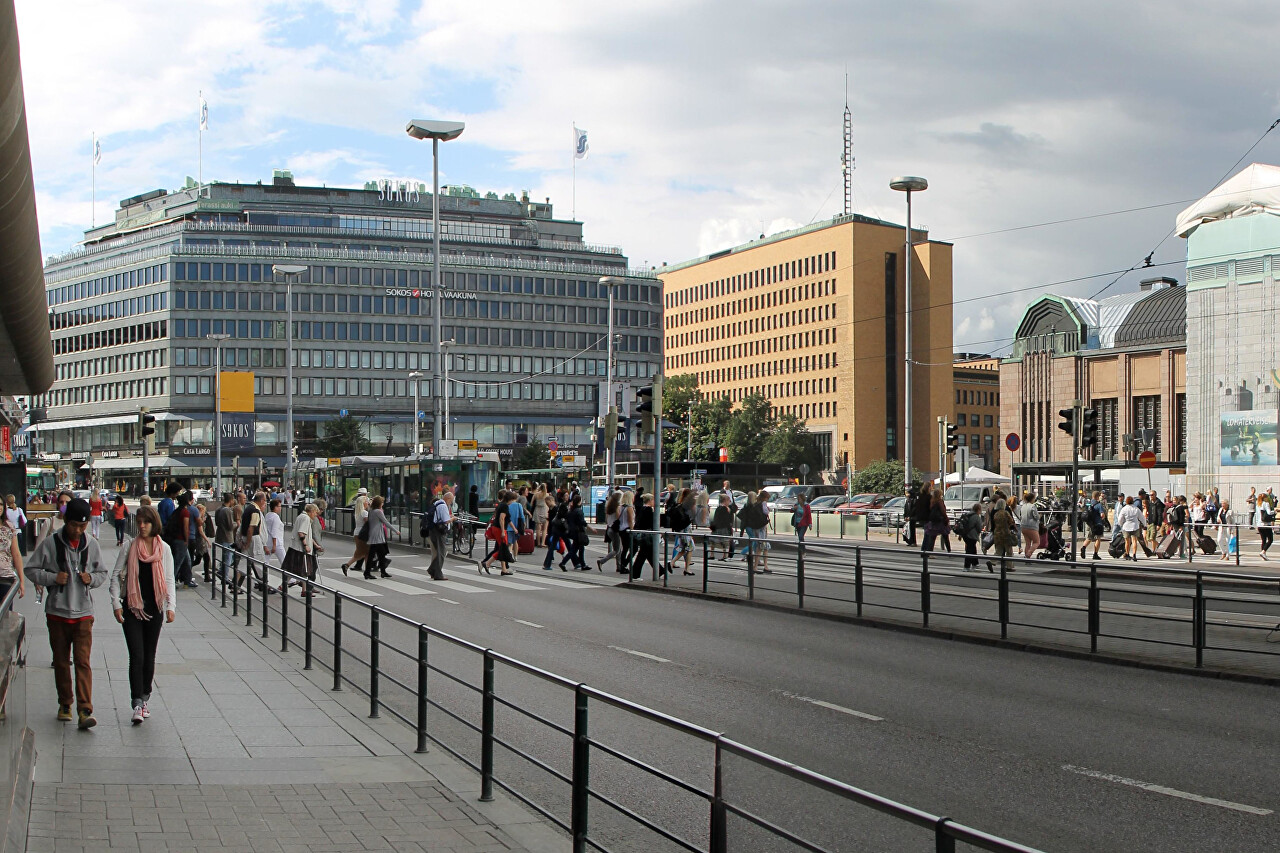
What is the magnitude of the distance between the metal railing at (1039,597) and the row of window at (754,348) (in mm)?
126060

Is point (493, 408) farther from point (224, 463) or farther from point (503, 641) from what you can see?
point (503, 641)

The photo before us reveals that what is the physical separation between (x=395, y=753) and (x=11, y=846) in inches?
139

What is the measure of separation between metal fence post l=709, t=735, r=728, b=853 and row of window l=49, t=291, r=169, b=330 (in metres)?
118

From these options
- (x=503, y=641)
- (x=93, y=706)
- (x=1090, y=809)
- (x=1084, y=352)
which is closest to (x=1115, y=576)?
(x=503, y=641)

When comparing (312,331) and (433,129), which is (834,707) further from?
(312,331)

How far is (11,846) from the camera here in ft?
17.2

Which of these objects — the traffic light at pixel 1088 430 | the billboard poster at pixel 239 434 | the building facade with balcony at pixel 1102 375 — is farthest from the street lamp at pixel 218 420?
the building facade with balcony at pixel 1102 375

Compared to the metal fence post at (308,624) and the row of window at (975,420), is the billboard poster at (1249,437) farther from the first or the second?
the row of window at (975,420)

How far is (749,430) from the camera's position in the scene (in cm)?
13300

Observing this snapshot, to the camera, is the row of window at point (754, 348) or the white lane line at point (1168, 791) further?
the row of window at point (754, 348)

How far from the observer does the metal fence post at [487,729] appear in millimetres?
7457

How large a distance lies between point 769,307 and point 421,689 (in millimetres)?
144604

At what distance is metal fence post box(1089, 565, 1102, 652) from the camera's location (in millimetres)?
14227

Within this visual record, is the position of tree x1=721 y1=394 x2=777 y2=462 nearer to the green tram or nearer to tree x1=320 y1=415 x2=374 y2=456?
tree x1=320 y1=415 x2=374 y2=456
